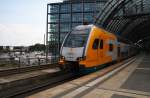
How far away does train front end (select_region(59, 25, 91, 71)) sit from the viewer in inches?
528

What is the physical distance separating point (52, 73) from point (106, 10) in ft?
68.0

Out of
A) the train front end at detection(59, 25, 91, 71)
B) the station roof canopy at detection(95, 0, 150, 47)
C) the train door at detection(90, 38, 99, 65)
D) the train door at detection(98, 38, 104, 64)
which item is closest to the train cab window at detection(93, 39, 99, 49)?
the train door at detection(90, 38, 99, 65)

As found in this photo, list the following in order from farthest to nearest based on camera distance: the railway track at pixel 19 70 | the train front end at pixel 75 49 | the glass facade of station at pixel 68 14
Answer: the glass facade of station at pixel 68 14 → the railway track at pixel 19 70 → the train front end at pixel 75 49

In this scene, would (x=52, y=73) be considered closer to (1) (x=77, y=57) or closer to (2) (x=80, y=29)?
(1) (x=77, y=57)

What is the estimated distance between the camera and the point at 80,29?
1467cm

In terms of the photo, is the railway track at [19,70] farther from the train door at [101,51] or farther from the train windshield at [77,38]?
the train door at [101,51]

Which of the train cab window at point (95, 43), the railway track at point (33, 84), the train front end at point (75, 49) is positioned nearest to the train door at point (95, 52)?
the train cab window at point (95, 43)

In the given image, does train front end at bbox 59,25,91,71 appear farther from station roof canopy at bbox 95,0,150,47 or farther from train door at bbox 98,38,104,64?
station roof canopy at bbox 95,0,150,47

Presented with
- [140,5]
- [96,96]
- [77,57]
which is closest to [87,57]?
[77,57]

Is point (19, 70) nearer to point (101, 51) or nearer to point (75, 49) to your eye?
point (75, 49)

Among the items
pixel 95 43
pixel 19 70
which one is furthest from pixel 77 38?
pixel 19 70

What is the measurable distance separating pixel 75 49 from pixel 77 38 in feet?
3.03

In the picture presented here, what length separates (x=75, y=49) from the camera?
537 inches

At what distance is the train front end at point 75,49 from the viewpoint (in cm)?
1341
